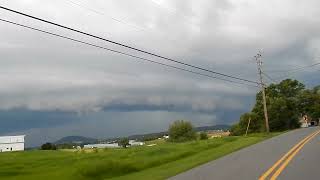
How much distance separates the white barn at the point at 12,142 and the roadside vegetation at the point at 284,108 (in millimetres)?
52615

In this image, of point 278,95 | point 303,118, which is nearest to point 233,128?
point 278,95

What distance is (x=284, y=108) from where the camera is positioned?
9856 cm

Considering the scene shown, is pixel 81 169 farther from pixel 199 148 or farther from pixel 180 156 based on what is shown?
pixel 199 148

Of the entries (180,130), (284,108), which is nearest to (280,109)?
(284,108)

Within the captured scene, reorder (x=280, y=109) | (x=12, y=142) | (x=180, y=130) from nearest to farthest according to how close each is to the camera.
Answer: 1. (x=280, y=109)
2. (x=180, y=130)
3. (x=12, y=142)

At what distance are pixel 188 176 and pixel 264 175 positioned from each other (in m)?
2.96

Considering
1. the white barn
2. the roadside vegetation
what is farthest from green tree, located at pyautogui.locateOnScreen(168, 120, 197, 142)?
the white barn

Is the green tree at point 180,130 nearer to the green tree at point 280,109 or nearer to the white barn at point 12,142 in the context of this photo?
the green tree at point 280,109

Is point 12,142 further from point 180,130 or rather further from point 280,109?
point 280,109

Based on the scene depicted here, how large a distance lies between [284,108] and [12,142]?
6721cm

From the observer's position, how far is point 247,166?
19359 millimetres

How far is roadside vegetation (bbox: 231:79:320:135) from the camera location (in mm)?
97375

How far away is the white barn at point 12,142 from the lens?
12284 centimetres

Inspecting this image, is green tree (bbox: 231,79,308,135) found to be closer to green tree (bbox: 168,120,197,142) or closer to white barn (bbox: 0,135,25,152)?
green tree (bbox: 168,120,197,142)
